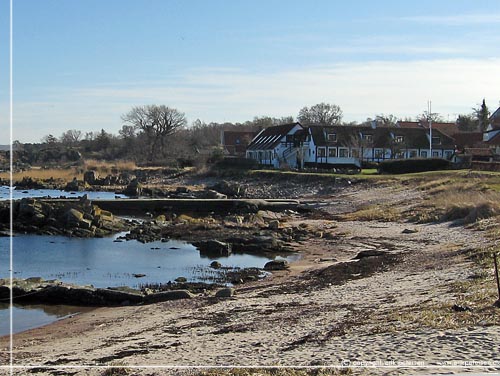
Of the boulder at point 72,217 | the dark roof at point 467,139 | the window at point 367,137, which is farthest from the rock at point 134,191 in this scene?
the dark roof at point 467,139

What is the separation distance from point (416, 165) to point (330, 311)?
54315mm

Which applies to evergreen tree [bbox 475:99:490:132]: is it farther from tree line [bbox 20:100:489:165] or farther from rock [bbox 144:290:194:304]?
rock [bbox 144:290:194:304]

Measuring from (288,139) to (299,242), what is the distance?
6011cm

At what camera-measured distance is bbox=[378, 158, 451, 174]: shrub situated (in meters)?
67.2

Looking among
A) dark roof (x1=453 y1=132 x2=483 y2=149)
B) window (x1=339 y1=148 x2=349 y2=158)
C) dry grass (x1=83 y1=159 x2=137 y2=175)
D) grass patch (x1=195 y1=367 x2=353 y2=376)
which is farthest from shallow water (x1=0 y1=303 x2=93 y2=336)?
dry grass (x1=83 y1=159 x2=137 y2=175)

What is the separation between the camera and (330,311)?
1546 cm

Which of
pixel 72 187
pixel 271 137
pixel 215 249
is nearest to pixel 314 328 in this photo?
pixel 215 249

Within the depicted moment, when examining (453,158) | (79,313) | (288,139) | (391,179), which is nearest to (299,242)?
(79,313)

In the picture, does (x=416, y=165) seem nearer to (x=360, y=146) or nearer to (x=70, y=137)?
(x=360, y=146)

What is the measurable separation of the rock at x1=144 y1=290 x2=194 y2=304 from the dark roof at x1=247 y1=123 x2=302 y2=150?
74315 millimetres

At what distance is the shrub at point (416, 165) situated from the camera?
6719 centimetres

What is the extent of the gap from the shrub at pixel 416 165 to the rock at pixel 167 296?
1949 inches

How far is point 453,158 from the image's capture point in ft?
254

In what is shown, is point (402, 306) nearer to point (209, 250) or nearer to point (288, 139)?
point (209, 250)
